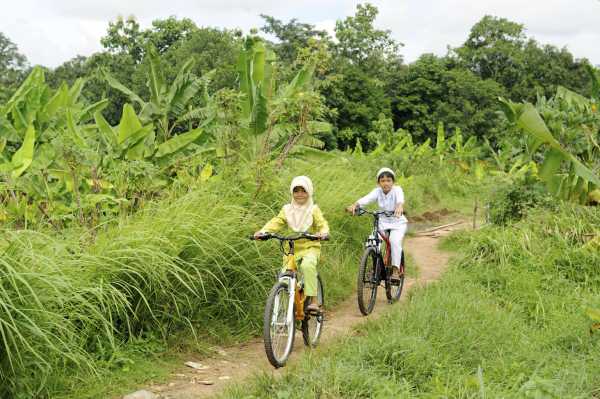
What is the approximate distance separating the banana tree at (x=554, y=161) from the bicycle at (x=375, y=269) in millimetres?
1596

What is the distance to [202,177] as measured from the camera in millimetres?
7105

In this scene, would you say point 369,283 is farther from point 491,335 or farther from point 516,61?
point 516,61

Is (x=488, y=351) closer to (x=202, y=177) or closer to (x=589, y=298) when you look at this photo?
(x=589, y=298)

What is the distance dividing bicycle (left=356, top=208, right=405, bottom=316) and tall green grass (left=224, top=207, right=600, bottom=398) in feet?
1.00

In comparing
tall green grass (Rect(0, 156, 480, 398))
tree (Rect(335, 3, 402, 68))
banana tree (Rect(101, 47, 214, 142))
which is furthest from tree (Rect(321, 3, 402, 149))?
tall green grass (Rect(0, 156, 480, 398))

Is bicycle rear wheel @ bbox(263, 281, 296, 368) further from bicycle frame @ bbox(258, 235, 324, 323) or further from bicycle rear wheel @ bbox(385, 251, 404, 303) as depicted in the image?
bicycle rear wheel @ bbox(385, 251, 404, 303)

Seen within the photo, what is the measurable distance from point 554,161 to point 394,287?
2445 mm

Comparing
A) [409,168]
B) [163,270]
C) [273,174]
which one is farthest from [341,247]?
[409,168]

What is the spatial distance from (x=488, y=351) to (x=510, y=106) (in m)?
2.87

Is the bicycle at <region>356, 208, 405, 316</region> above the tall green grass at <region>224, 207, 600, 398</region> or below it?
above

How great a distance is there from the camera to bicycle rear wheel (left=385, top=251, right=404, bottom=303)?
6.98m

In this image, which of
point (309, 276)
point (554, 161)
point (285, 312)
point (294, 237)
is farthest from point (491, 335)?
point (554, 161)

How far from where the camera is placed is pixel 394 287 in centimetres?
743

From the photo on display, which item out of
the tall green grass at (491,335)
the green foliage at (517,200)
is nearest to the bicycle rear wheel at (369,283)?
the tall green grass at (491,335)
